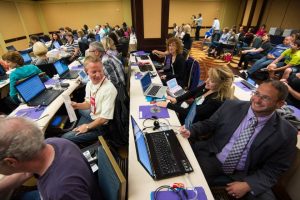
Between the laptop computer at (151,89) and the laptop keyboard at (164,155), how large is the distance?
2.90ft

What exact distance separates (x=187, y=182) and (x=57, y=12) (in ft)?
45.8

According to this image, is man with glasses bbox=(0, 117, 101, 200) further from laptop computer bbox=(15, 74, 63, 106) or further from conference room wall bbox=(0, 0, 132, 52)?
conference room wall bbox=(0, 0, 132, 52)

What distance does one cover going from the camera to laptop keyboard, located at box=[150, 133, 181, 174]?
1.16 m

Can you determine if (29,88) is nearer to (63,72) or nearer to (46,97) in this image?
(46,97)

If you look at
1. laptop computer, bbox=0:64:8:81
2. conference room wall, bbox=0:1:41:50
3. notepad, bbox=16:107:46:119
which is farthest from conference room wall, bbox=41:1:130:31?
notepad, bbox=16:107:46:119

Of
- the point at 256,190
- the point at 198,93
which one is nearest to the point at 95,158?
the point at 256,190

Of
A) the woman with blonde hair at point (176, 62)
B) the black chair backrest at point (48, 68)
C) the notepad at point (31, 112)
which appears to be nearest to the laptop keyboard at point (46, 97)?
the notepad at point (31, 112)

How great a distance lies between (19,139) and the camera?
72 cm

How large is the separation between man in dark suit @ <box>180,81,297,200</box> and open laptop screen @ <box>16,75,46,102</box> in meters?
2.02

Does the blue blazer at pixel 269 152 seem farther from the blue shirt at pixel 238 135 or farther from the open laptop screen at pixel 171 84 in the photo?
the open laptop screen at pixel 171 84

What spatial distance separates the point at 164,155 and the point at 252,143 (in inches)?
28.7

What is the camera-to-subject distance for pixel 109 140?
78.8 inches

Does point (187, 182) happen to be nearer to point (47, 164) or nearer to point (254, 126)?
point (254, 126)

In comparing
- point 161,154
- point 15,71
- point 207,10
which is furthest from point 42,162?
point 207,10
